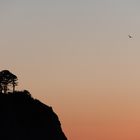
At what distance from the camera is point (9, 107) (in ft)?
Result: 357

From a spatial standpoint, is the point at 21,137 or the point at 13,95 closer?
the point at 21,137

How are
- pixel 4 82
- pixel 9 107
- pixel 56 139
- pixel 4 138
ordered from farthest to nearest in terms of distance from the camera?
1. pixel 4 82
2. pixel 56 139
3. pixel 9 107
4. pixel 4 138

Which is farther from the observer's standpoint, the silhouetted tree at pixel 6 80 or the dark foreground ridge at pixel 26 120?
the silhouetted tree at pixel 6 80

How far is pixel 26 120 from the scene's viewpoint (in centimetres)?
10994

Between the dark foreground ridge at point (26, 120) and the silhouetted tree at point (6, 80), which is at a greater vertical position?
the silhouetted tree at point (6, 80)

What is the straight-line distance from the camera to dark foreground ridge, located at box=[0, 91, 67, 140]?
342ft

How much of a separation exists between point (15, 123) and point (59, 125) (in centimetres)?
1862

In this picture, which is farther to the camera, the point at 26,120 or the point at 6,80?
the point at 6,80

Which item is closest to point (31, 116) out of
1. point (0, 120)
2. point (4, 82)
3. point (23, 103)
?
point (23, 103)

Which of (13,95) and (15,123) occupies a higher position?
(13,95)

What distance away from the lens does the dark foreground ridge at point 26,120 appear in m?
104

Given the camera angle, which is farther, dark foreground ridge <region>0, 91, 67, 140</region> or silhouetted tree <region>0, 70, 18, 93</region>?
silhouetted tree <region>0, 70, 18, 93</region>

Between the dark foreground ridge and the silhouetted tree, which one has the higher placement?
the silhouetted tree

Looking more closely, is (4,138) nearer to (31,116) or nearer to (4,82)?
(31,116)
